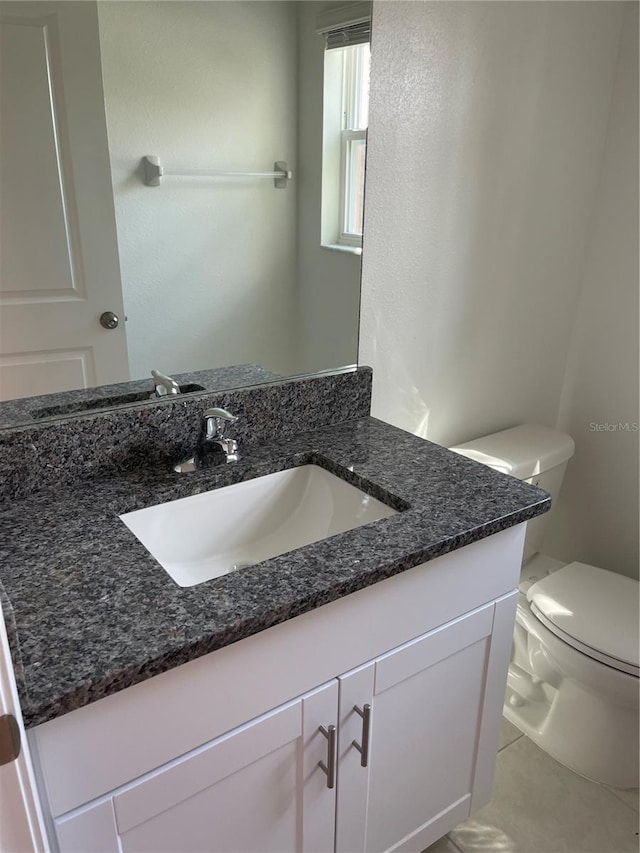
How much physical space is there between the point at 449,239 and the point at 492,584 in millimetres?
909

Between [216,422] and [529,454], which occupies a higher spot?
[216,422]

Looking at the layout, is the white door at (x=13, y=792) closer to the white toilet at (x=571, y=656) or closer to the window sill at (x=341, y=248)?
the window sill at (x=341, y=248)

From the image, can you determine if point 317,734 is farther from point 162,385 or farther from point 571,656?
point 571,656

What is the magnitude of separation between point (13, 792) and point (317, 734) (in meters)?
0.54

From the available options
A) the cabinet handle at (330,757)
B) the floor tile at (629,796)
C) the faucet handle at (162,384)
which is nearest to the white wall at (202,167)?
the faucet handle at (162,384)

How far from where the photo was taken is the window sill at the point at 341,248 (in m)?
1.46

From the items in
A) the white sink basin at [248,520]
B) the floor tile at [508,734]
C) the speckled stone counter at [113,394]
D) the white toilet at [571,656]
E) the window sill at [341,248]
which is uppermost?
the window sill at [341,248]

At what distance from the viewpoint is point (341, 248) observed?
149 cm

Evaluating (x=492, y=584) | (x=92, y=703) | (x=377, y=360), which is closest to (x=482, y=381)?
(x=377, y=360)

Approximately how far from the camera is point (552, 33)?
1.67m

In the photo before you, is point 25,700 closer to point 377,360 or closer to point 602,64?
point 377,360

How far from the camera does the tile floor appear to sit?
1542mm

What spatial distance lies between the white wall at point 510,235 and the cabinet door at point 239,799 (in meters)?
0.91

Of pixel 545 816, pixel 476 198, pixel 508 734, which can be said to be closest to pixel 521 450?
pixel 476 198
